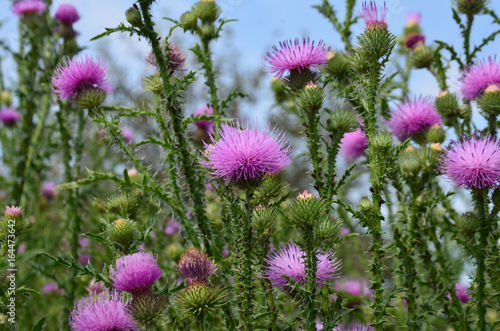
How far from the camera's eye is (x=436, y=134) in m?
3.38

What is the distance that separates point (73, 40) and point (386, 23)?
3.93 m

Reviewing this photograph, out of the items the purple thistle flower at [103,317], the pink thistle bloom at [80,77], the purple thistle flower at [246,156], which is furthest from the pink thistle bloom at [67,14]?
the purple thistle flower at [103,317]

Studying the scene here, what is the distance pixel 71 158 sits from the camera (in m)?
4.69

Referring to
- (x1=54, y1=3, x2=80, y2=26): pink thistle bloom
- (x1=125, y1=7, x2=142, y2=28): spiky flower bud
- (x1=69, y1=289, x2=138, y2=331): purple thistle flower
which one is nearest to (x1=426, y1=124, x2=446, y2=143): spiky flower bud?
(x1=125, y1=7, x2=142, y2=28): spiky flower bud

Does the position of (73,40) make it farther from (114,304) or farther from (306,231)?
(306,231)

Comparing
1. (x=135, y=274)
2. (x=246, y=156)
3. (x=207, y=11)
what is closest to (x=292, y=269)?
(x=246, y=156)

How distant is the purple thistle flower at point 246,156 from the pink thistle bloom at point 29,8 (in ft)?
14.6

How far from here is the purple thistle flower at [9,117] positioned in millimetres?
A: 7039

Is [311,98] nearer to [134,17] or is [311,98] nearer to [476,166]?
[476,166]

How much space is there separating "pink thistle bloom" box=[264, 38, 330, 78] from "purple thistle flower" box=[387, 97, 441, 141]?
1.15 m

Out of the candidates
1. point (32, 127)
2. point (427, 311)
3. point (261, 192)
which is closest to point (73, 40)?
point (32, 127)

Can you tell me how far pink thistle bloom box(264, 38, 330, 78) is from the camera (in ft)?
8.86

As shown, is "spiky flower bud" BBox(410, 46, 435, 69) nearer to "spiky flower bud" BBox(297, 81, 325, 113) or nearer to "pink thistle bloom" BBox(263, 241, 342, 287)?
"spiky flower bud" BBox(297, 81, 325, 113)

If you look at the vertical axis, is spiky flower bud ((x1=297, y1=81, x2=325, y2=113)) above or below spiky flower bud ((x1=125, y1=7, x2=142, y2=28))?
below
